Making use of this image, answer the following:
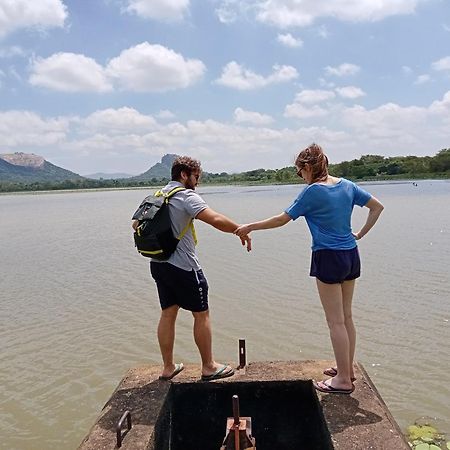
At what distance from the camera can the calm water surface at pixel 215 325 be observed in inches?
211

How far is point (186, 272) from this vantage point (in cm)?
→ 377

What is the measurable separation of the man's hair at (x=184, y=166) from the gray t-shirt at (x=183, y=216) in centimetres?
11

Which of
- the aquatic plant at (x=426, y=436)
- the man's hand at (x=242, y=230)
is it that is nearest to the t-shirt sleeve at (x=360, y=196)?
the man's hand at (x=242, y=230)

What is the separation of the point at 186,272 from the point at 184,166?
0.81 m

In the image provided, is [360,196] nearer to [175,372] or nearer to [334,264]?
[334,264]

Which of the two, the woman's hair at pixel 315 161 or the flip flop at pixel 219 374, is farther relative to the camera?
the flip flop at pixel 219 374

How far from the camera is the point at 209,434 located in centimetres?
388

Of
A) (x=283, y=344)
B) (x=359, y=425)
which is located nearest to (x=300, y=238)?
(x=283, y=344)

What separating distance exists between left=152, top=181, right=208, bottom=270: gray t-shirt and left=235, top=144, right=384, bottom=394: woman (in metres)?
0.51

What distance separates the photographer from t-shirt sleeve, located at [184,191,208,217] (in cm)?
369

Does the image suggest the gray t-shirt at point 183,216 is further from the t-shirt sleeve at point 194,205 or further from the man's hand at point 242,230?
the man's hand at point 242,230

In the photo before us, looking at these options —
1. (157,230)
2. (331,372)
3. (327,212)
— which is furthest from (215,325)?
(327,212)

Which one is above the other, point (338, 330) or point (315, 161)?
point (315, 161)

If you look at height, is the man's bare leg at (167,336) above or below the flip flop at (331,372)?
above
